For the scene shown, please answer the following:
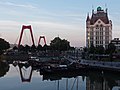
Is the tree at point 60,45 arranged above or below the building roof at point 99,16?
below

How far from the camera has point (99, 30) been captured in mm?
114625

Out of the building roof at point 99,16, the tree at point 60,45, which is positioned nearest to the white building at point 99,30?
the building roof at point 99,16

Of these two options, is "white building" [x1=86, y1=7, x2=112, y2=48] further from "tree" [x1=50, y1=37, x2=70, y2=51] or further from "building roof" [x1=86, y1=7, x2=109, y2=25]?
"tree" [x1=50, y1=37, x2=70, y2=51]

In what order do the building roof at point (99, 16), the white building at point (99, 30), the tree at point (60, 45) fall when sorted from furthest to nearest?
1. the building roof at point (99, 16)
2. the white building at point (99, 30)
3. the tree at point (60, 45)

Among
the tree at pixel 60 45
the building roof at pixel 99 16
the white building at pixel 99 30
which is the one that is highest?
the building roof at pixel 99 16

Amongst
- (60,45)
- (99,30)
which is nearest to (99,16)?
(99,30)

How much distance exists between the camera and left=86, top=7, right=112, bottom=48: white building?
113 m

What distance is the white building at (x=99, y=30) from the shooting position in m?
113

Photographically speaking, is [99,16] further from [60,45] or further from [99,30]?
[60,45]

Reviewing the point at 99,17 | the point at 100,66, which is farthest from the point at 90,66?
the point at 99,17

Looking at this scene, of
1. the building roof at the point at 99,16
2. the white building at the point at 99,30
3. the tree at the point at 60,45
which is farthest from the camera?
the building roof at the point at 99,16

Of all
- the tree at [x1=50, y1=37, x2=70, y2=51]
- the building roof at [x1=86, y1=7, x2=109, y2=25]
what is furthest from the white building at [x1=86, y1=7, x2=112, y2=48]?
the tree at [x1=50, y1=37, x2=70, y2=51]

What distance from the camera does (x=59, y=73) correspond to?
4053 cm

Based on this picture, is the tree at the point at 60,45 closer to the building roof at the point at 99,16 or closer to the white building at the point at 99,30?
the white building at the point at 99,30
